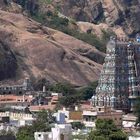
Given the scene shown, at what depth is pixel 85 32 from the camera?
410 ft

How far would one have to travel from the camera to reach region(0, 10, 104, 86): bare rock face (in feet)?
326

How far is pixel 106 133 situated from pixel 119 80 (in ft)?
99.7

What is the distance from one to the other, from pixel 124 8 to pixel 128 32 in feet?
14.8

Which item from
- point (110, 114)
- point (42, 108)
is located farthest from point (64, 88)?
point (110, 114)

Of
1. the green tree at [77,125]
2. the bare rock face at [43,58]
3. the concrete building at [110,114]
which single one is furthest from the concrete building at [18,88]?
the green tree at [77,125]

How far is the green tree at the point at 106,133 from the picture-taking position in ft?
150

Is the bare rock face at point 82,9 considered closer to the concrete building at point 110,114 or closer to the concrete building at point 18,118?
the concrete building at point 18,118

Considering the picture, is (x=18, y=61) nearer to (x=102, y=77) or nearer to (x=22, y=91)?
(x=22, y=91)

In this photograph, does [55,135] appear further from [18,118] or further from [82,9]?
[82,9]

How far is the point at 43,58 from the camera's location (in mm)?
101812

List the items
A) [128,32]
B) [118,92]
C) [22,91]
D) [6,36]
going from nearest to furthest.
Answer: [118,92] → [22,91] → [6,36] → [128,32]

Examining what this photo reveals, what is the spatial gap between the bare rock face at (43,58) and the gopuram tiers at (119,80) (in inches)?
820

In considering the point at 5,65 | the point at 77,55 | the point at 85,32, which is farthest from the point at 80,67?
the point at 85,32

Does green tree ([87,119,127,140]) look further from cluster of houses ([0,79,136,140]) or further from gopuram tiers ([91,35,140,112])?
gopuram tiers ([91,35,140,112])
